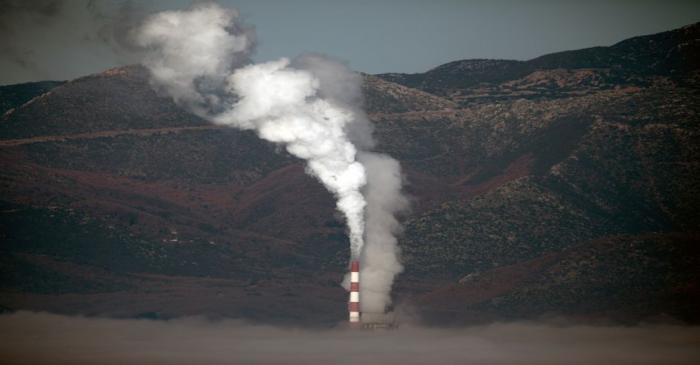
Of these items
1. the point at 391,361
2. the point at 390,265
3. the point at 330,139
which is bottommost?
the point at 391,361

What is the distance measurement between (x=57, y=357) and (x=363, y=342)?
33.2 meters

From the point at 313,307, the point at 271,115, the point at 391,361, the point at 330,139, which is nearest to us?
the point at 391,361

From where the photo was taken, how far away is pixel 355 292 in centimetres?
15175

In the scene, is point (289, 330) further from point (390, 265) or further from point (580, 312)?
point (580, 312)

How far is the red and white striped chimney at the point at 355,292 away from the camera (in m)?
151

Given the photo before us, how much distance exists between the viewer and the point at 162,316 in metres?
188

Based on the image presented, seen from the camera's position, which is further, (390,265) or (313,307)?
(313,307)

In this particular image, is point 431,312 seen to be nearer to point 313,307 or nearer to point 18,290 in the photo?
point 313,307

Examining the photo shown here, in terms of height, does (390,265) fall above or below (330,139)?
below

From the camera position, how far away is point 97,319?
18300 cm

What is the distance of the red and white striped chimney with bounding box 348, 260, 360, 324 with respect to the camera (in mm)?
151000

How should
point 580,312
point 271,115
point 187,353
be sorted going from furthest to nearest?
1. point 580,312
2. point 271,115
3. point 187,353

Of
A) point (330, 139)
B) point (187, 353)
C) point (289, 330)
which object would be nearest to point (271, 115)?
point (330, 139)

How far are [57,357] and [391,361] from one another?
3620 cm
